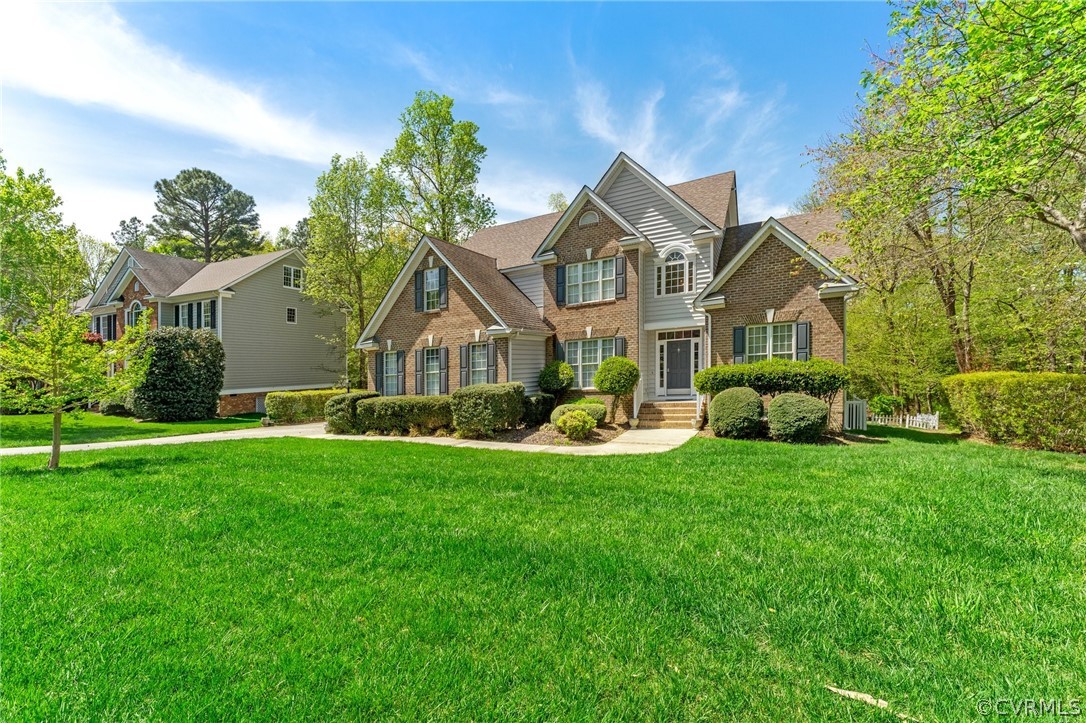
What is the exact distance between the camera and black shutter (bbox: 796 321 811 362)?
13.5 m

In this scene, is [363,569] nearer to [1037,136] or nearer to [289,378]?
[1037,136]

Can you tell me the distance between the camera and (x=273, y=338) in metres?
26.3

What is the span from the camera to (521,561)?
4.18 meters

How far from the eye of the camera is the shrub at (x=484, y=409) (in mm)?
13469

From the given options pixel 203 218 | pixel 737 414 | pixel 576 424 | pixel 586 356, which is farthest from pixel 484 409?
pixel 203 218

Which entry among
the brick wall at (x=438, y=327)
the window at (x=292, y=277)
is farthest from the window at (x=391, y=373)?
the window at (x=292, y=277)

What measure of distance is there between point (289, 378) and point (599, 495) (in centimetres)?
Result: 2592

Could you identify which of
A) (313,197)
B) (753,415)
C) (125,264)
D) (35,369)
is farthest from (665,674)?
(125,264)

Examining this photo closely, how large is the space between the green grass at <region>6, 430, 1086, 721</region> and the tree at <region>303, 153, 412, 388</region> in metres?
18.4

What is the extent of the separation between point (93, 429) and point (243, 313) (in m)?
9.54

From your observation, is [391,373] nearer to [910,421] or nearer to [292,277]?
[292,277]

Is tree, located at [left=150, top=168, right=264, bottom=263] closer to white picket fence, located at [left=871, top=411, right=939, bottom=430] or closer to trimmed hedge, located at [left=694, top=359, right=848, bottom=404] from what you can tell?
trimmed hedge, located at [left=694, top=359, right=848, bottom=404]

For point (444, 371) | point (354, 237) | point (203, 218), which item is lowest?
point (444, 371)

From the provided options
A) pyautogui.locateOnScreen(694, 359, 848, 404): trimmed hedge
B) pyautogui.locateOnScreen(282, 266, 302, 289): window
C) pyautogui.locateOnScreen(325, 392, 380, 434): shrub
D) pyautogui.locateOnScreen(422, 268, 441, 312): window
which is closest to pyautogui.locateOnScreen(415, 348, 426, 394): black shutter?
pyautogui.locateOnScreen(422, 268, 441, 312): window
